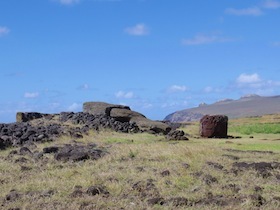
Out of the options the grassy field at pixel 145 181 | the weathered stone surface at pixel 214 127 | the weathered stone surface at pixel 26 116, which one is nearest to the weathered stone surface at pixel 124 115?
the weathered stone surface at pixel 26 116

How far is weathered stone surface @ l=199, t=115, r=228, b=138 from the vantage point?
2836 centimetres

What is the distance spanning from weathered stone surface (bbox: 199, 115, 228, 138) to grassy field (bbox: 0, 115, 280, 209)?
12.1 meters

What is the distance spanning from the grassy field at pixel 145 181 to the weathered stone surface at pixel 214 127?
39.7 feet

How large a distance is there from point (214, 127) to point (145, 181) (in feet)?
57.5

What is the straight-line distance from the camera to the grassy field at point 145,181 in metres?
9.48

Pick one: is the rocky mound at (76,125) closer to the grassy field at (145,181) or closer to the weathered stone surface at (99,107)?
the weathered stone surface at (99,107)

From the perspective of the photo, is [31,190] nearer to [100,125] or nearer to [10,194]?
[10,194]

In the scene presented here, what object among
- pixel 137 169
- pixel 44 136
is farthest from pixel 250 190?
pixel 44 136

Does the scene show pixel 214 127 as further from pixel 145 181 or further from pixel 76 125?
pixel 145 181

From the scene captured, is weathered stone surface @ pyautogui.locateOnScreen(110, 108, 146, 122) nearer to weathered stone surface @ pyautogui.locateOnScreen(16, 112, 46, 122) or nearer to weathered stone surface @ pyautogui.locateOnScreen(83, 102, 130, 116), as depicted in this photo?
weathered stone surface @ pyautogui.locateOnScreen(83, 102, 130, 116)

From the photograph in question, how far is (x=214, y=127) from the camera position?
28359 mm

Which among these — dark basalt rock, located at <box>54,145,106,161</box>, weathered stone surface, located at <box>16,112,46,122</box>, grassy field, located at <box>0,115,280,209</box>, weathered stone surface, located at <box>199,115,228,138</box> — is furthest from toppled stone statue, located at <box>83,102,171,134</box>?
dark basalt rock, located at <box>54,145,106,161</box>

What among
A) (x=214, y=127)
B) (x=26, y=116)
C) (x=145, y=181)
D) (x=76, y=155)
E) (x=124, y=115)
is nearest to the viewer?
(x=145, y=181)

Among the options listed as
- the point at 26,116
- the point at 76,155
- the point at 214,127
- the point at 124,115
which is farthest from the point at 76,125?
the point at 76,155
